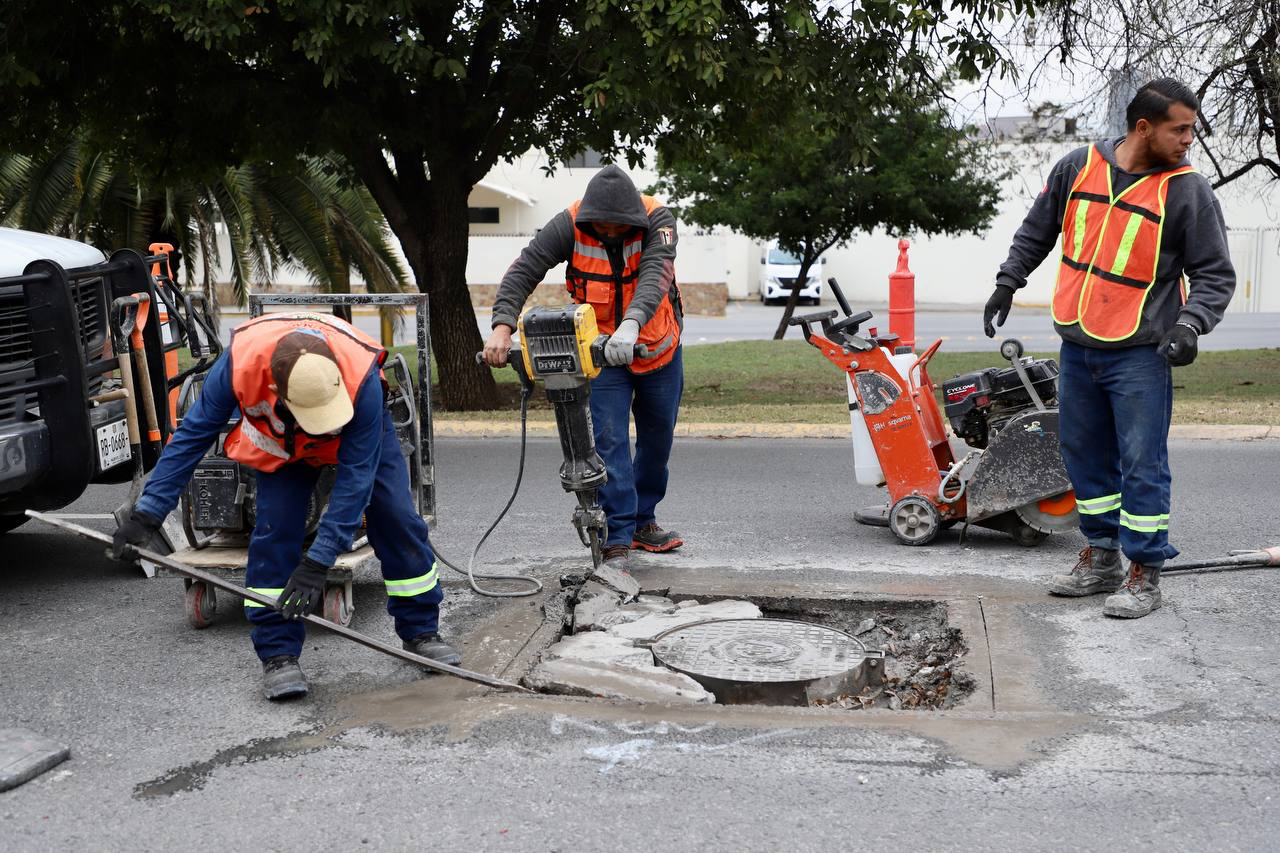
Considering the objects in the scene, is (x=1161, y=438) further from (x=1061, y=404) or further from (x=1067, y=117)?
(x=1067, y=117)

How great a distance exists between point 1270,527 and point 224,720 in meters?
5.00

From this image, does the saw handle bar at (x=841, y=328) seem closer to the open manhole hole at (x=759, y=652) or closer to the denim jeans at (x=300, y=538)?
the open manhole hole at (x=759, y=652)

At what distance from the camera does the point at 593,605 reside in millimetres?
5230

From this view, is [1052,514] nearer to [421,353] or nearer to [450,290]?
[421,353]

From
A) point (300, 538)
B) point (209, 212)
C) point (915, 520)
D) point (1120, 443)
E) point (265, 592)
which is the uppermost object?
point (209, 212)

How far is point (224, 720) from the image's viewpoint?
4.19 metres

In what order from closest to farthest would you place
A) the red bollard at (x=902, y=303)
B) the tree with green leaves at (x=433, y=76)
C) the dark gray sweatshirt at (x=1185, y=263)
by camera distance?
the dark gray sweatshirt at (x=1185, y=263), the tree with green leaves at (x=433, y=76), the red bollard at (x=902, y=303)

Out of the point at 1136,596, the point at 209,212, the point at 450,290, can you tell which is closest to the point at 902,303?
the point at 450,290

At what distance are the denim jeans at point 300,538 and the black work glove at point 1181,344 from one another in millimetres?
2667

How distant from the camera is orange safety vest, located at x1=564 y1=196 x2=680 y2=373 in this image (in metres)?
5.57

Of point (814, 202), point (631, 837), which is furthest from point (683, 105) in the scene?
point (814, 202)

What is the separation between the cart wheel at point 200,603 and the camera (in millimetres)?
5137

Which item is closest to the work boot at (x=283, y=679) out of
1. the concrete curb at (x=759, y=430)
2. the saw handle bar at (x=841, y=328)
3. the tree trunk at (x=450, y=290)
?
the saw handle bar at (x=841, y=328)

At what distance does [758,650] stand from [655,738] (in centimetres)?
90
